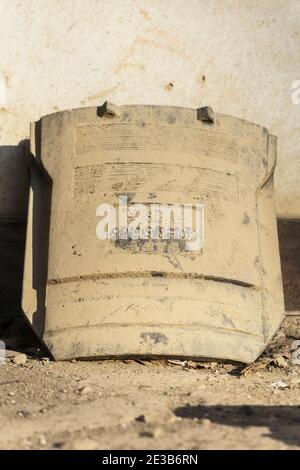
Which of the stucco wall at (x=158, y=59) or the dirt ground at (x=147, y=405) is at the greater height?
the stucco wall at (x=158, y=59)

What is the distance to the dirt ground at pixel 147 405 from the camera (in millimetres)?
2939

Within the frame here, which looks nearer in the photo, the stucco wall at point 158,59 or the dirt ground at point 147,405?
the dirt ground at point 147,405

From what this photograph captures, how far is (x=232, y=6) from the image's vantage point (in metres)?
5.34

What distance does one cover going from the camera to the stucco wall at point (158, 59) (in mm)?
5168

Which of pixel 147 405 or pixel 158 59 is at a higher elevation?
pixel 158 59

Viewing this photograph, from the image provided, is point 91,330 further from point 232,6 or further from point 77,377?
point 232,6

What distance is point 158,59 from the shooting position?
5254 millimetres

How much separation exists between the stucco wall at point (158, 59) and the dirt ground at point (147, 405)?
153 cm

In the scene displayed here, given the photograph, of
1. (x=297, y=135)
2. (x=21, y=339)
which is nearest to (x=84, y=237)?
(x=21, y=339)

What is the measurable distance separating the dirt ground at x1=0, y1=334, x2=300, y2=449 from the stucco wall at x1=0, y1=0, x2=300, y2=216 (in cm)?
153

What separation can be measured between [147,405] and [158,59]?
2450mm

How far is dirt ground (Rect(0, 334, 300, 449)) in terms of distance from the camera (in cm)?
294

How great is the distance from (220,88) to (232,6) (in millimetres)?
457

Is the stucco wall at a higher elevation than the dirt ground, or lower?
higher
